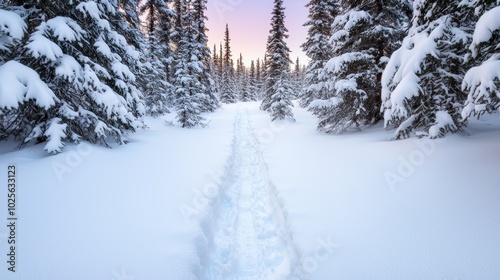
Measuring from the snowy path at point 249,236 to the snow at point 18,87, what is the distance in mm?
5335

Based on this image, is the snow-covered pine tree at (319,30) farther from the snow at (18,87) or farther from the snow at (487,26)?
the snow at (18,87)

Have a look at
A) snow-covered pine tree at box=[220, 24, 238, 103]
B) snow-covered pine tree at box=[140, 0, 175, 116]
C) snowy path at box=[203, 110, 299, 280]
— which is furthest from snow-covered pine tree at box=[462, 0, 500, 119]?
snow-covered pine tree at box=[220, 24, 238, 103]

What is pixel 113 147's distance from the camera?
9.00 m

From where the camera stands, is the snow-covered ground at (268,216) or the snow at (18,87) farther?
the snow at (18,87)

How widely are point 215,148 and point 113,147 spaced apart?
433 centimetres

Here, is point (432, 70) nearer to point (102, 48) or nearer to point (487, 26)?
point (487, 26)

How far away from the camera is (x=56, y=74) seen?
22.4 ft

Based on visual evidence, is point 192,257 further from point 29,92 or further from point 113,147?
point 113,147

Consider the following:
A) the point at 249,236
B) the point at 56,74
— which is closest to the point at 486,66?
the point at 249,236

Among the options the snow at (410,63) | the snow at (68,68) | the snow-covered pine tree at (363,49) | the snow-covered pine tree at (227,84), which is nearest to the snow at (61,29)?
the snow at (68,68)

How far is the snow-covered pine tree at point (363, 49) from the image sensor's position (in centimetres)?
999

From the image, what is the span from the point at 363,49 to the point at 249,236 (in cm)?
1008

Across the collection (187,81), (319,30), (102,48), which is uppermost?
(319,30)

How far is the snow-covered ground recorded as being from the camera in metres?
3.29
